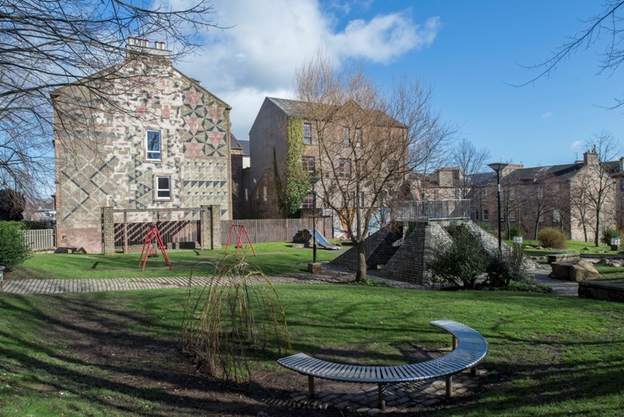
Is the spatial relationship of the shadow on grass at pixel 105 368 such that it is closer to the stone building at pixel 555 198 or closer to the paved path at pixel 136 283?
the paved path at pixel 136 283

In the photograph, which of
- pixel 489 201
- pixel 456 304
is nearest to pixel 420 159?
pixel 456 304

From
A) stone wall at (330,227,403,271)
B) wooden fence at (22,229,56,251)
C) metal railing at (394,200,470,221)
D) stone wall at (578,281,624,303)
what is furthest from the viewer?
wooden fence at (22,229,56,251)

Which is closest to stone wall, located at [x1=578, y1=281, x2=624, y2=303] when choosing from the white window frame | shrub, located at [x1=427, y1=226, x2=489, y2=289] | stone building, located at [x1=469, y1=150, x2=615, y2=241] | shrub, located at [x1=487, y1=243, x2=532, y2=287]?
shrub, located at [x1=427, y1=226, x2=489, y2=289]

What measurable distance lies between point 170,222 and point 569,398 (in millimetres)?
28920

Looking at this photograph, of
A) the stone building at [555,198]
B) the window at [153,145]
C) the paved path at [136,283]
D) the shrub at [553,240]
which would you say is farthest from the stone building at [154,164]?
the stone building at [555,198]

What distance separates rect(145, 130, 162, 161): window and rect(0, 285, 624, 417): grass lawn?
21.6 m

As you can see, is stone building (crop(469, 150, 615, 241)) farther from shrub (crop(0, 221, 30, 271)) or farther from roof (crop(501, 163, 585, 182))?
shrub (crop(0, 221, 30, 271))

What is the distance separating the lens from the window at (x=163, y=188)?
30.4 m

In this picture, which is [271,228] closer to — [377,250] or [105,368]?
[377,250]

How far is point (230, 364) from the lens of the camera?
571 centimetres

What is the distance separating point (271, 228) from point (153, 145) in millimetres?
10481

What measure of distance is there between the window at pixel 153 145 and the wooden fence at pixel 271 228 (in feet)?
21.4

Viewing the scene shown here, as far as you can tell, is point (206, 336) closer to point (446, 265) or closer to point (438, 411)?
point (438, 411)

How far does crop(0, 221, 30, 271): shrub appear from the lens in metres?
13.6
